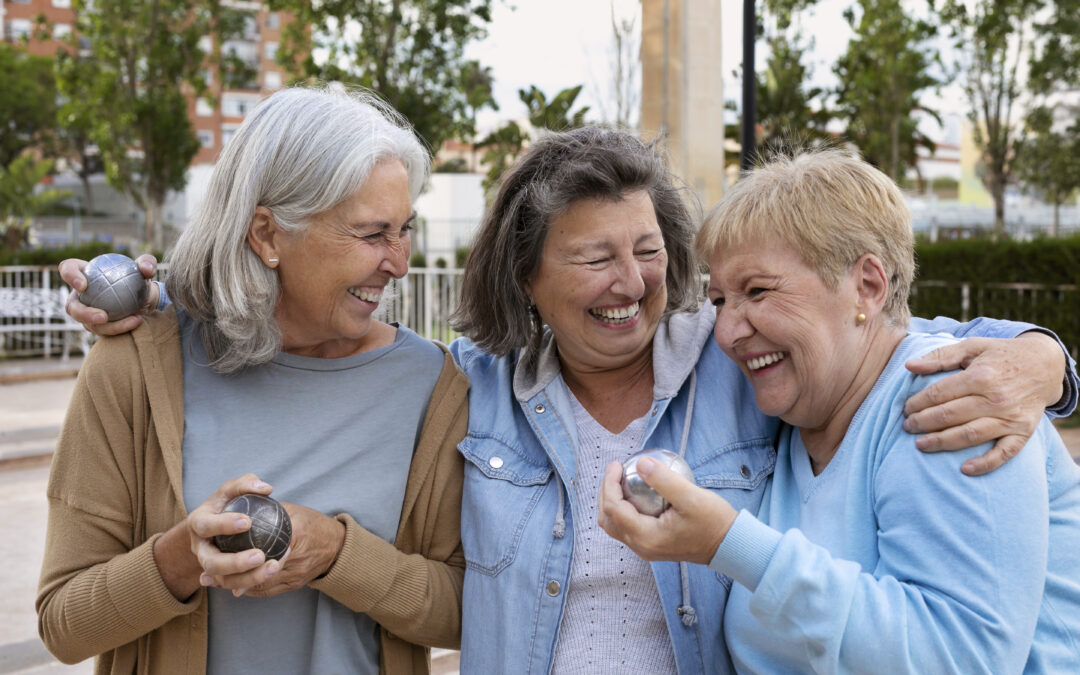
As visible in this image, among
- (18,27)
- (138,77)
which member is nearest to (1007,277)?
(138,77)

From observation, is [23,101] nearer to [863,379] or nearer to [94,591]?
[94,591]

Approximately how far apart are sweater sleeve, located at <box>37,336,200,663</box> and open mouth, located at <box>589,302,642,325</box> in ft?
3.50

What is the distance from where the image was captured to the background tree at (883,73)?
80.5 feet

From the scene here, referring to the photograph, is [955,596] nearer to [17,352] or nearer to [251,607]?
[251,607]

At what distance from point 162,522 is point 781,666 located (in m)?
1.34

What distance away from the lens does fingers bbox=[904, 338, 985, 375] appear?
1.78 m

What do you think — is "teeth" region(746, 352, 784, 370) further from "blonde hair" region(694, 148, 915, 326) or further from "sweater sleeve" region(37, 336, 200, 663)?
"sweater sleeve" region(37, 336, 200, 663)

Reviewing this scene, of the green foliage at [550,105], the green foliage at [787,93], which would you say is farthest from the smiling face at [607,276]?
the green foliage at [787,93]

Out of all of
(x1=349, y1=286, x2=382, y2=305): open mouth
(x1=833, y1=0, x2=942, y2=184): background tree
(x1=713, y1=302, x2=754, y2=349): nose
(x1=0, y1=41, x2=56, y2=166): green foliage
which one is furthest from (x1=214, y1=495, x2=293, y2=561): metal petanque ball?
(x1=0, y1=41, x2=56, y2=166): green foliage

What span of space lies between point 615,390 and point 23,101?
2177 inches

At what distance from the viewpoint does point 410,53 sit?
71.0ft

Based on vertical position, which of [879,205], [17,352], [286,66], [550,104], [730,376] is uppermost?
[286,66]

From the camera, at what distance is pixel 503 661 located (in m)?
2.16

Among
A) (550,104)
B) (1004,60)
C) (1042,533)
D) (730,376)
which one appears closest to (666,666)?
(730,376)
